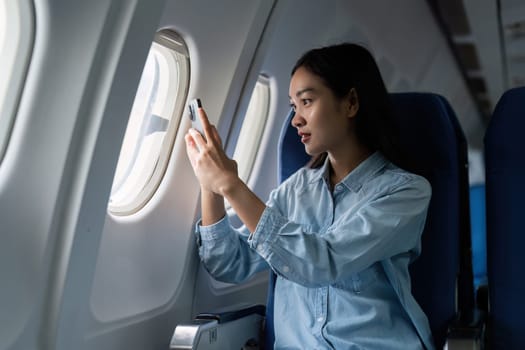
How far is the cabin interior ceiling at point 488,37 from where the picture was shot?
4.21 m

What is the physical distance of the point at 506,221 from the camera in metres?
2.02

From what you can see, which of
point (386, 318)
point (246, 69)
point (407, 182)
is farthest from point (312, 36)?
point (386, 318)

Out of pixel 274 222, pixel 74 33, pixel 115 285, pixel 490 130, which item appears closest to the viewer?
pixel 74 33

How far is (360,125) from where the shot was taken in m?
2.03

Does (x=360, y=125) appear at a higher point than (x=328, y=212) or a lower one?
higher

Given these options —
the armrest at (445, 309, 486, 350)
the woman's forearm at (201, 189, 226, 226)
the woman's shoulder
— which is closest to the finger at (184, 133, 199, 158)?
the woman's forearm at (201, 189, 226, 226)

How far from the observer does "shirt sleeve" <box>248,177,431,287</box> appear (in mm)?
1723

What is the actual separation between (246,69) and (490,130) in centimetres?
91

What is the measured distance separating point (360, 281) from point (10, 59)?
1.13 m

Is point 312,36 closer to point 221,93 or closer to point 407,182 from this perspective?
point 221,93

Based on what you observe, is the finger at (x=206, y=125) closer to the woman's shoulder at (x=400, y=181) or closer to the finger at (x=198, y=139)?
the finger at (x=198, y=139)

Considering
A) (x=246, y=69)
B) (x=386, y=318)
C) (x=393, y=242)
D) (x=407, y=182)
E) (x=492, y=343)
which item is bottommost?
(x=492, y=343)

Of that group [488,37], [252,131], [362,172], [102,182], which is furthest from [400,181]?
[488,37]

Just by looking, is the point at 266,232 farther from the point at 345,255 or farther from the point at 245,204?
the point at 345,255
